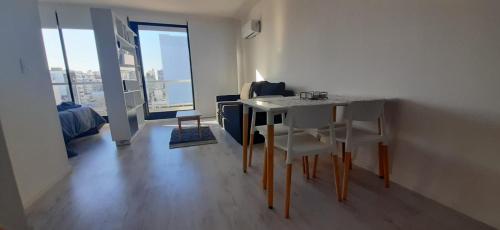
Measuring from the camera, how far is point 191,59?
16.8 feet

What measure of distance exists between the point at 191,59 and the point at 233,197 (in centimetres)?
416

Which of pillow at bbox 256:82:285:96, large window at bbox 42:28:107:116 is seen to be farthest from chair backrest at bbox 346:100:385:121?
large window at bbox 42:28:107:116

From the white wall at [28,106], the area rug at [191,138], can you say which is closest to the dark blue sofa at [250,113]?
the area rug at [191,138]

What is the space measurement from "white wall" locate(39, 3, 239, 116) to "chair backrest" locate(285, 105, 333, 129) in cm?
422

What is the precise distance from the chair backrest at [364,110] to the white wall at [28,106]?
96.8 inches

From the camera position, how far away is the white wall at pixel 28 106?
159 centimetres

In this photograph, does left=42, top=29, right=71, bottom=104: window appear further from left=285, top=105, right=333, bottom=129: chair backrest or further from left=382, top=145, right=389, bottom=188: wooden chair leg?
left=382, top=145, right=389, bottom=188: wooden chair leg

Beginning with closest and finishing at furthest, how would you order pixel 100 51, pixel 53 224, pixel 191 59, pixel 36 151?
pixel 53 224 < pixel 36 151 < pixel 100 51 < pixel 191 59

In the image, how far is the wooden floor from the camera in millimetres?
1381

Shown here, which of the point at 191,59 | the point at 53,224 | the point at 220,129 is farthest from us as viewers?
the point at 191,59

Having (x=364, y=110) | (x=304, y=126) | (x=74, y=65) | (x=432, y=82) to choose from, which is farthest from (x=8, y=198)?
(x=74, y=65)

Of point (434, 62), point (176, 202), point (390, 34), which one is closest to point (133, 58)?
point (176, 202)

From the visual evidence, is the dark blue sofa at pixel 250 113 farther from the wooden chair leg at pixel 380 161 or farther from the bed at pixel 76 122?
the bed at pixel 76 122

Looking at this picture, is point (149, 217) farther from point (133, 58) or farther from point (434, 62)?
point (133, 58)
